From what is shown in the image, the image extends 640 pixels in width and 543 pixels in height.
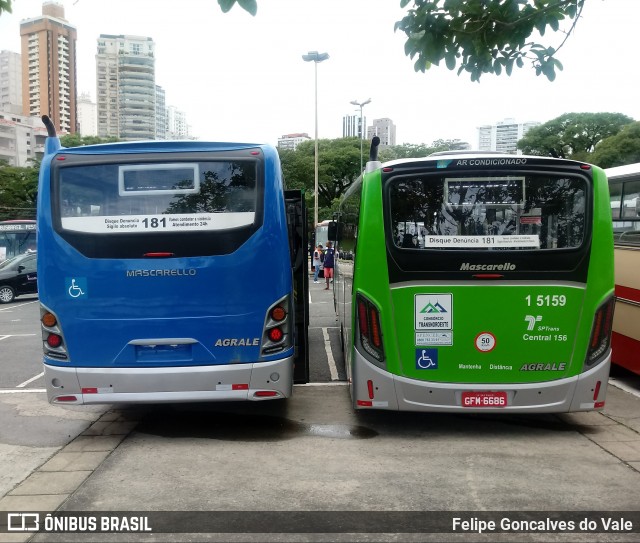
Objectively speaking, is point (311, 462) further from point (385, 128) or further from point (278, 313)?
point (385, 128)

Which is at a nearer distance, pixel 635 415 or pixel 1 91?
pixel 635 415

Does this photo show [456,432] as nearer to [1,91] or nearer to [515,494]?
[515,494]

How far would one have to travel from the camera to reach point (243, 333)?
590 cm

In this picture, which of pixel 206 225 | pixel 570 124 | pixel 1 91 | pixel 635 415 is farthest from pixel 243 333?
pixel 1 91

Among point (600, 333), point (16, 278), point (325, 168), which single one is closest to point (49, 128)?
point (600, 333)

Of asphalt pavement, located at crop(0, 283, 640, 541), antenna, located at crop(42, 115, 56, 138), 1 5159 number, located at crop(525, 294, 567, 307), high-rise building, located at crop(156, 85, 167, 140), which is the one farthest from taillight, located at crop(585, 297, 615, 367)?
high-rise building, located at crop(156, 85, 167, 140)

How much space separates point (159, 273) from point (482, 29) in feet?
11.9

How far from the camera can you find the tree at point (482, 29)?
17.5 ft

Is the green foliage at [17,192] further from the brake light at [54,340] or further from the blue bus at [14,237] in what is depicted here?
the brake light at [54,340]

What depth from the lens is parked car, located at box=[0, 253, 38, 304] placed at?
22281mm

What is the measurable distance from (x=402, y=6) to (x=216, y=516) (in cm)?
447

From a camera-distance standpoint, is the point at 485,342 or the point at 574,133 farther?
the point at 574,133

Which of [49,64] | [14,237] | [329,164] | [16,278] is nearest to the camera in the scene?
[16,278]

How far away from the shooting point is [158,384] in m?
5.79
